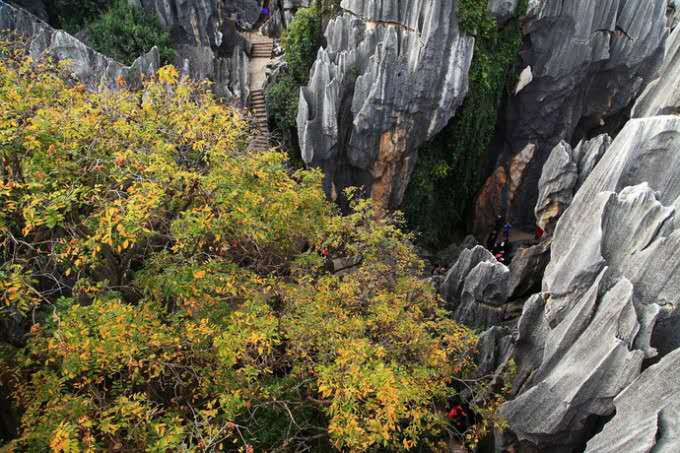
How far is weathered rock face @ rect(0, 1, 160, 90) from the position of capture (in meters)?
15.3

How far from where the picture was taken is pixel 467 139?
770 inches

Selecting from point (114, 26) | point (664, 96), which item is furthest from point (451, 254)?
point (114, 26)

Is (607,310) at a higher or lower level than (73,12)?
lower

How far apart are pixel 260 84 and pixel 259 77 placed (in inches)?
31.4

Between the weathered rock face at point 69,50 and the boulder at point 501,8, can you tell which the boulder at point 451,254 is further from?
the weathered rock face at point 69,50

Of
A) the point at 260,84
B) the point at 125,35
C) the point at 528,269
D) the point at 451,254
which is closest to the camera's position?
the point at 528,269

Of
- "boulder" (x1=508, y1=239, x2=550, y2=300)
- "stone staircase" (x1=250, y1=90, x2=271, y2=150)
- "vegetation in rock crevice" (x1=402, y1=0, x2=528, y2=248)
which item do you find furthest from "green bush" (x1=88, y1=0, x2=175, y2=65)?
"boulder" (x1=508, y1=239, x2=550, y2=300)

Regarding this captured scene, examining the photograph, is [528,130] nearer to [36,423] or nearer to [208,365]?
[208,365]

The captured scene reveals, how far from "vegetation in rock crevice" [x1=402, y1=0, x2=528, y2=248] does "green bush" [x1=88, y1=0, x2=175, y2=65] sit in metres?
11.8

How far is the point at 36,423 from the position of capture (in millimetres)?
6340

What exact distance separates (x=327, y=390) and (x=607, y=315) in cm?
560

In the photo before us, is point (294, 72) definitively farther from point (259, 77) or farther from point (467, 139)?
point (467, 139)

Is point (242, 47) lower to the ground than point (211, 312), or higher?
higher

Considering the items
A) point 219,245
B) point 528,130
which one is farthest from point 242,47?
point 219,245
